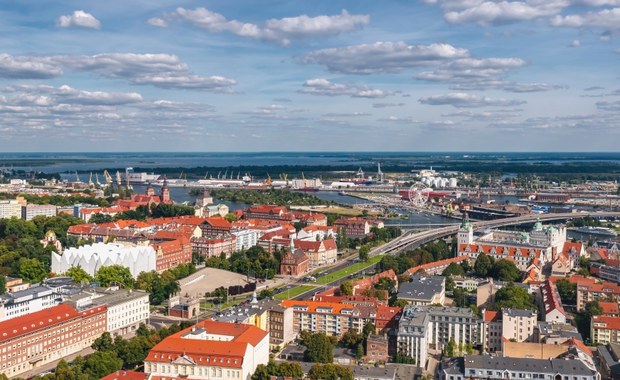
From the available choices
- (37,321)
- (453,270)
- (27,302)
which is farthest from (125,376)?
(453,270)

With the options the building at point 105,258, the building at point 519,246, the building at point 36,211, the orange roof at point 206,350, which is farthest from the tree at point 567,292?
the building at point 36,211

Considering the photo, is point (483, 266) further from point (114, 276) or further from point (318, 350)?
point (114, 276)

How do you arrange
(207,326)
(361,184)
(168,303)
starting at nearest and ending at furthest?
1. (207,326)
2. (168,303)
3. (361,184)

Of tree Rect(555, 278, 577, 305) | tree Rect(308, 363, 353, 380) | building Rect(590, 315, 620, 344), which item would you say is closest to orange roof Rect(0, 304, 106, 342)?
tree Rect(308, 363, 353, 380)

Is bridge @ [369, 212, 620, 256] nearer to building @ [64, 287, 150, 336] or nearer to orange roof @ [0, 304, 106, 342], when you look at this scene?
building @ [64, 287, 150, 336]

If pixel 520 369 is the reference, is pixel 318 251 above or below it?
above

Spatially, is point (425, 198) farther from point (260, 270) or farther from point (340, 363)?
point (340, 363)

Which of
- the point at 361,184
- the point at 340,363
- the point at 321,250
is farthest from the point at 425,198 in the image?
the point at 340,363
